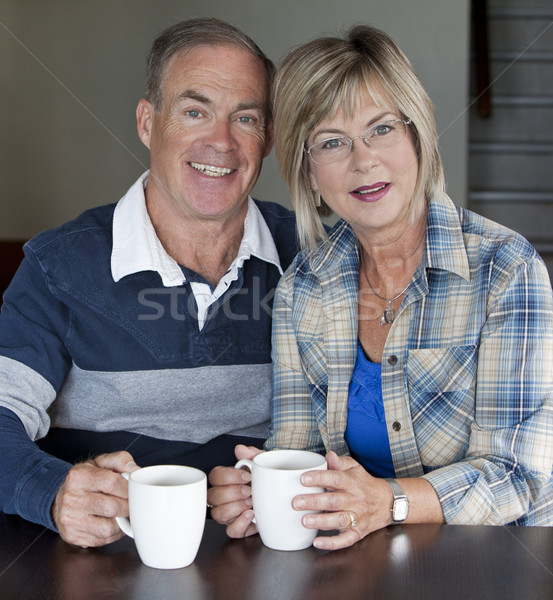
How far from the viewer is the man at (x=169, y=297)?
4.81 feet

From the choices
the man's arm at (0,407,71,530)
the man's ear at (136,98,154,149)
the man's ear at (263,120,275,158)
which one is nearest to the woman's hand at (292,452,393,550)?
the man's arm at (0,407,71,530)

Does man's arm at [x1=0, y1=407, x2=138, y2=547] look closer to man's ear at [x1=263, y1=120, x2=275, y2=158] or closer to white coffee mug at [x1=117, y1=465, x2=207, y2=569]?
white coffee mug at [x1=117, y1=465, x2=207, y2=569]

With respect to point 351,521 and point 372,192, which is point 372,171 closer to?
point 372,192

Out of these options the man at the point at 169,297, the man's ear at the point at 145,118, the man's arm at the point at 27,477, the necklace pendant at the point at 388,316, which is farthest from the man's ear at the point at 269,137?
the man's arm at the point at 27,477

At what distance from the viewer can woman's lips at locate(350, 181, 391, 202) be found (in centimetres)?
137

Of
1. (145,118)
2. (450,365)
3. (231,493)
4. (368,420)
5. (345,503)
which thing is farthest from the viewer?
(145,118)

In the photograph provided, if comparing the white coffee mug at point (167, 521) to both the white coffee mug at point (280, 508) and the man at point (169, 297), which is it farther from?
the man at point (169, 297)

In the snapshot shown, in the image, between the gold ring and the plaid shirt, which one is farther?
the plaid shirt

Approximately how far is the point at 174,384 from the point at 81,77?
2.99 m

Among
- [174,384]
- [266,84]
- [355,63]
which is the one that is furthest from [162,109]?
[174,384]

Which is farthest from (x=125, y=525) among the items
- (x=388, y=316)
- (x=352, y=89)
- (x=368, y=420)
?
(x=352, y=89)

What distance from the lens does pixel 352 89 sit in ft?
4.40

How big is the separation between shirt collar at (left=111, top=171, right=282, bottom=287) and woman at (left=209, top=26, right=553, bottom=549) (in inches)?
4.3

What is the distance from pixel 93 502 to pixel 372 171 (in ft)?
2.48
